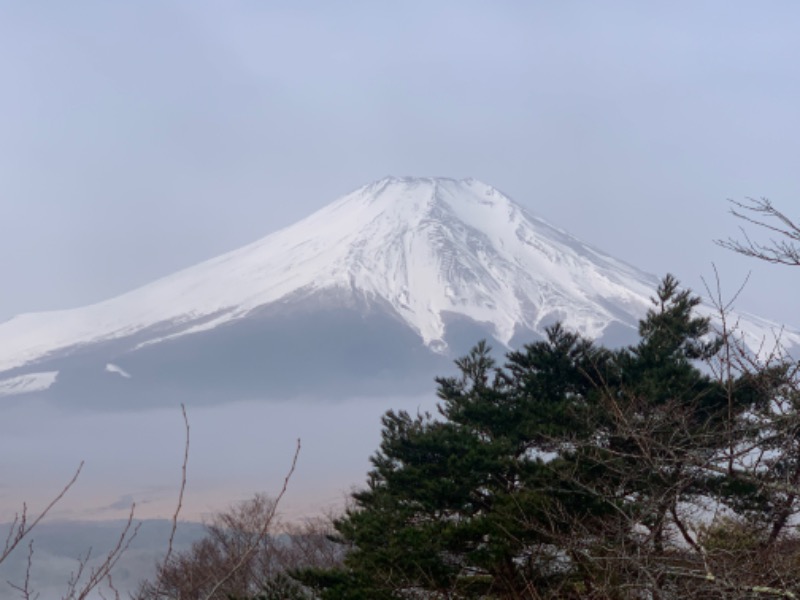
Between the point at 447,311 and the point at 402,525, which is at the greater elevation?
the point at 447,311

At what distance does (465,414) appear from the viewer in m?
14.6

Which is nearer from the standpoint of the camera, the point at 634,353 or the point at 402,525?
the point at 402,525

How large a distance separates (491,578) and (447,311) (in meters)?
117

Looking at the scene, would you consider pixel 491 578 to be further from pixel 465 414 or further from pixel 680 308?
pixel 680 308

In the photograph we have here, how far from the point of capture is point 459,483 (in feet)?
41.8

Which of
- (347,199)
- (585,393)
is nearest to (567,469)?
(585,393)

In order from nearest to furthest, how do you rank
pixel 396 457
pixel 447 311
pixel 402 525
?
pixel 402 525, pixel 396 457, pixel 447 311

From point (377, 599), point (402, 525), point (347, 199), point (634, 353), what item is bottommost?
point (377, 599)

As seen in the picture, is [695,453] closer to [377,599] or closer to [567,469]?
[567,469]

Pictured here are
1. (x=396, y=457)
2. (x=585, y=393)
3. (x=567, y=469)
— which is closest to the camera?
(x=567, y=469)

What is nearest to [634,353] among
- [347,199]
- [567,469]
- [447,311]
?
[567,469]

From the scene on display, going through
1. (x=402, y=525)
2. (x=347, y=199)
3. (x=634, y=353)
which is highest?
(x=347, y=199)

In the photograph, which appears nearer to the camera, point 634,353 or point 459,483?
point 459,483

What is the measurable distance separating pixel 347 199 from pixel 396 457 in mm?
151839
